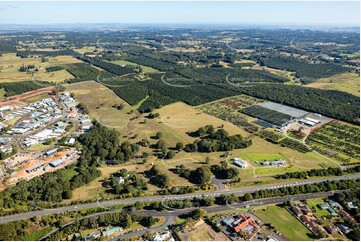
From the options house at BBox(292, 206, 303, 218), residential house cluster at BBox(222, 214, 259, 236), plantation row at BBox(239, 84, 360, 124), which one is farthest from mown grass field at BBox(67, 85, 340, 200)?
plantation row at BBox(239, 84, 360, 124)

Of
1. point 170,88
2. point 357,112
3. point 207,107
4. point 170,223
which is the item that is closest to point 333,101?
point 357,112

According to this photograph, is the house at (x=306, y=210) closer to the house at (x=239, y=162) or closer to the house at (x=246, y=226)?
the house at (x=246, y=226)

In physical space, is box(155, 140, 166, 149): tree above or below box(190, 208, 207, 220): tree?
above

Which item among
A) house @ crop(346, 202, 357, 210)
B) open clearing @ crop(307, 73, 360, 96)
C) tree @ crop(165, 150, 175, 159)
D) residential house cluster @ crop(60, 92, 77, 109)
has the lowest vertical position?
house @ crop(346, 202, 357, 210)

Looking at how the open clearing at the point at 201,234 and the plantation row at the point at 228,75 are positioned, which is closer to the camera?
the open clearing at the point at 201,234

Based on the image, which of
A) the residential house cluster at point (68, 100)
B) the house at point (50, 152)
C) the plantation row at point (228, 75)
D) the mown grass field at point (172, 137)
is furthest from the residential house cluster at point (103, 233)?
the plantation row at point (228, 75)

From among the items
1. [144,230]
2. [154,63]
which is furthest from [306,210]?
[154,63]

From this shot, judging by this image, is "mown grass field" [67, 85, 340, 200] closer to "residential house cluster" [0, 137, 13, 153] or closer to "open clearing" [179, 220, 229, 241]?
"open clearing" [179, 220, 229, 241]

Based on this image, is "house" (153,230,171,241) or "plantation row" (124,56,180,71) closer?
"house" (153,230,171,241)

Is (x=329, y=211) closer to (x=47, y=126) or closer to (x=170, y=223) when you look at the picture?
(x=170, y=223)
